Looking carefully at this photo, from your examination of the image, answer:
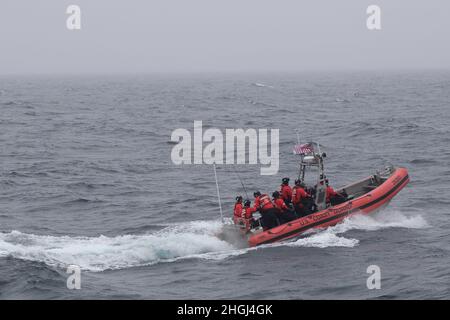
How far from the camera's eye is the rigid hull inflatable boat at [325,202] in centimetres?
1966

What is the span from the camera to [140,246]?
61.9 feet

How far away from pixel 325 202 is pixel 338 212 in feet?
1.99

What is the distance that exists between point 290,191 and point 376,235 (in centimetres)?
270

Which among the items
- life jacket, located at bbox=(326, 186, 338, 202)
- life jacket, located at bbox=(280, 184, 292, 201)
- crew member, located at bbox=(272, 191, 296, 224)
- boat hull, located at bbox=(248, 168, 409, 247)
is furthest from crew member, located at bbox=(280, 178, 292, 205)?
life jacket, located at bbox=(326, 186, 338, 202)

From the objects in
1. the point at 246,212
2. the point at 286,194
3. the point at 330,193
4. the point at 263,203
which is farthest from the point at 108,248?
the point at 330,193

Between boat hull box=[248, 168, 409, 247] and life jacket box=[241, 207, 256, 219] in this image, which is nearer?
boat hull box=[248, 168, 409, 247]

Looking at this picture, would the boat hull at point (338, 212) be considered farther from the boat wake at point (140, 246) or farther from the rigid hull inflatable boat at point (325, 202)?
the boat wake at point (140, 246)

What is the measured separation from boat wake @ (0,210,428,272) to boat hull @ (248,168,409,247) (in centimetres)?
21

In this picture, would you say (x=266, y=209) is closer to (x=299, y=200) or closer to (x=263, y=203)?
(x=263, y=203)

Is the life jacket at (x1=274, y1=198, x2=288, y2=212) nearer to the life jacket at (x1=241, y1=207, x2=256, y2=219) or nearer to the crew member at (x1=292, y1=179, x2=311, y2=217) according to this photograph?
the crew member at (x1=292, y1=179, x2=311, y2=217)

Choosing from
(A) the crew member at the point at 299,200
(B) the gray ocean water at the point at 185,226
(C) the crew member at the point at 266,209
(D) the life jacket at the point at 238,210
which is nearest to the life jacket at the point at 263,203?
(C) the crew member at the point at 266,209

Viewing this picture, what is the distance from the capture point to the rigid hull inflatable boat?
1966 cm

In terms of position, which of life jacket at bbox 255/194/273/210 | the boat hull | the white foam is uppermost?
life jacket at bbox 255/194/273/210

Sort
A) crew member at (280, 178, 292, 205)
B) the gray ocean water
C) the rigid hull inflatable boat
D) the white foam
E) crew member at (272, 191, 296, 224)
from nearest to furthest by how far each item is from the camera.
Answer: the gray ocean water < the white foam < the rigid hull inflatable boat < crew member at (272, 191, 296, 224) < crew member at (280, 178, 292, 205)
